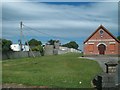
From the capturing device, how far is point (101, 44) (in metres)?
60.1

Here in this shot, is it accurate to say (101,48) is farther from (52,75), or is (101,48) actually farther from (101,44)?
(52,75)

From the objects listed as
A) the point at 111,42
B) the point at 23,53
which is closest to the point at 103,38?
the point at 111,42

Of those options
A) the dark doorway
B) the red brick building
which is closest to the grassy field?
the red brick building

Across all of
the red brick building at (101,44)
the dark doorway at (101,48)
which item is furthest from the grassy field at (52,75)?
the dark doorway at (101,48)

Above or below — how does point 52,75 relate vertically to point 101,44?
below

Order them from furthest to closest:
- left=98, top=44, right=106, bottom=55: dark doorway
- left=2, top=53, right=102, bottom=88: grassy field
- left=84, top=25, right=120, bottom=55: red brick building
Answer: left=98, top=44, right=106, bottom=55: dark doorway → left=84, top=25, right=120, bottom=55: red brick building → left=2, top=53, right=102, bottom=88: grassy field

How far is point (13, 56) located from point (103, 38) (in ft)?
A: 59.5

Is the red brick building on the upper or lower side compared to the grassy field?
upper

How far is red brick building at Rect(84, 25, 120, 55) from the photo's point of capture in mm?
59312

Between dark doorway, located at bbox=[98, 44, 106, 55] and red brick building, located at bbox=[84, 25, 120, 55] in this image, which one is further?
dark doorway, located at bbox=[98, 44, 106, 55]

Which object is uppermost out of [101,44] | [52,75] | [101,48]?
[101,44]

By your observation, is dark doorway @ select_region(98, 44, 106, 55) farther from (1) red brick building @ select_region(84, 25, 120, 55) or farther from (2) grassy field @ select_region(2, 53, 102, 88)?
(2) grassy field @ select_region(2, 53, 102, 88)

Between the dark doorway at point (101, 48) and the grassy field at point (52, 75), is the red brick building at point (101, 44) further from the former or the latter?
the grassy field at point (52, 75)

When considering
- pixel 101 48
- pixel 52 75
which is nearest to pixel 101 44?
pixel 101 48
